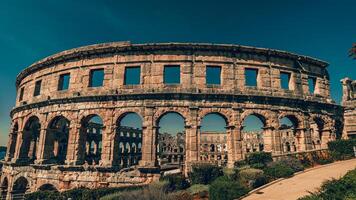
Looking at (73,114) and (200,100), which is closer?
(200,100)

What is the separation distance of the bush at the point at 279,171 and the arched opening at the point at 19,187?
2160 centimetres

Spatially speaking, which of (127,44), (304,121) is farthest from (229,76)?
(127,44)

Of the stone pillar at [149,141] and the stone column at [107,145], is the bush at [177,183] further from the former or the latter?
the stone column at [107,145]

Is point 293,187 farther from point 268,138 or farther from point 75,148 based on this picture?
point 75,148

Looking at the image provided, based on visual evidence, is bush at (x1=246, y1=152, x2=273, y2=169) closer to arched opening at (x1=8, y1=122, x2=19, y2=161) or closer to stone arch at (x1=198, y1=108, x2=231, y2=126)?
stone arch at (x1=198, y1=108, x2=231, y2=126)

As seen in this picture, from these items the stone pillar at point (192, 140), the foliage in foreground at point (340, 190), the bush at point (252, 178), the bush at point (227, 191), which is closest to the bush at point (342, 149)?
the bush at point (252, 178)

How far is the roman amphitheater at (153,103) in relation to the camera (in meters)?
18.5

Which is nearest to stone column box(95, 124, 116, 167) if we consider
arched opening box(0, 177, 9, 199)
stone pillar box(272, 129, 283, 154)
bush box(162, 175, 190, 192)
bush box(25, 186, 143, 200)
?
bush box(25, 186, 143, 200)

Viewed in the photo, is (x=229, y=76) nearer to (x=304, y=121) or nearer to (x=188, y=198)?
(x=304, y=121)

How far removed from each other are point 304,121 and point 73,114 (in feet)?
67.8

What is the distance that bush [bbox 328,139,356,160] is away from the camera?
55.4ft

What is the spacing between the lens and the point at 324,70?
79.4 feet

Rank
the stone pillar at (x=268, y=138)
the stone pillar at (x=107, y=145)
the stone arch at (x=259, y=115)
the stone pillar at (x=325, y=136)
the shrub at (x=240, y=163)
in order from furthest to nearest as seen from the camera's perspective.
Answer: the stone pillar at (x=325, y=136) < the stone pillar at (x=268, y=138) < the stone arch at (x=259, y=115) < the stone pillar at (x=107, y=145) < the shrub at (x=240, y=163)

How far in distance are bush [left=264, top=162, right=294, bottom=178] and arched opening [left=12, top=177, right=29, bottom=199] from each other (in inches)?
850
